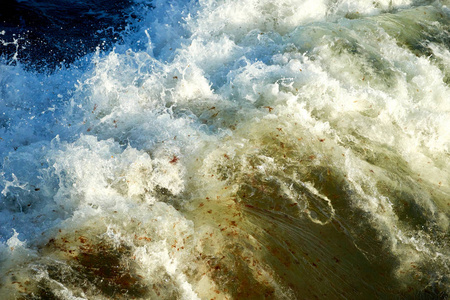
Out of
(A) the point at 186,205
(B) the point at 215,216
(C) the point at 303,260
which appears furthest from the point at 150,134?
(C) the point at 303,260

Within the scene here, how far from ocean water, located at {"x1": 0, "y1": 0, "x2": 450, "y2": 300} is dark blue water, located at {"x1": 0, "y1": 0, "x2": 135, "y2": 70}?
0.45 metres

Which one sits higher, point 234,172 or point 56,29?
point 234,172

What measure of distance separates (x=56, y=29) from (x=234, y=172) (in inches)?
247

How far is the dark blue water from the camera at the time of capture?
23.6 feet

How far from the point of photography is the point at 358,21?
7.33m

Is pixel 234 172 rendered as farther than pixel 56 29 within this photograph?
No

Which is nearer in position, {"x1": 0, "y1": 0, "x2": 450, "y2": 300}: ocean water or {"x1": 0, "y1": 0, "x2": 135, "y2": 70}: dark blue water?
{"x1": 0, "y1": 0, "x2": 450, "y2": 300}: ocean water

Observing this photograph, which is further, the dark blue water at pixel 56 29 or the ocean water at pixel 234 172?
the dark blue water at pixel 56 29

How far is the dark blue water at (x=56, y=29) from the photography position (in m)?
7.20

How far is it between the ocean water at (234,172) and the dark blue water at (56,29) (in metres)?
0.45

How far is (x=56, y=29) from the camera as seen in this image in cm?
796

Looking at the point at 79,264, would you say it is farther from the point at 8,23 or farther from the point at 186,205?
the point at 8,23

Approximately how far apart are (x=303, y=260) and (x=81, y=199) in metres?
2.59

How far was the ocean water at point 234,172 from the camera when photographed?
11.4ft
